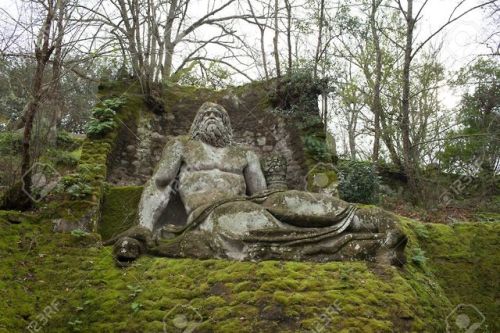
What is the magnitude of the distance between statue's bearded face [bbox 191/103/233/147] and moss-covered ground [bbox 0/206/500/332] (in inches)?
77.7

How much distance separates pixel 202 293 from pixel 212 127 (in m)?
2.77

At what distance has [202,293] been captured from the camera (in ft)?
14.6

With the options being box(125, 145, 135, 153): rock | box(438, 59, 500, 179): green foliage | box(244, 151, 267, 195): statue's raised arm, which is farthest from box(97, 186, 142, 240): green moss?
box(438, 59, 500, 179): green foliage

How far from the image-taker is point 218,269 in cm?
474

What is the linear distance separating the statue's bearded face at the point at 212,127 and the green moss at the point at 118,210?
1.17 m

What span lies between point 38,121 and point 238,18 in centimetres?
930

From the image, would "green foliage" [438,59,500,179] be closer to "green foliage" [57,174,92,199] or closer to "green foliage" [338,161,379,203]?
"green foliage" [338,161,379,203]

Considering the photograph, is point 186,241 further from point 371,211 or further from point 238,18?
point 238,18

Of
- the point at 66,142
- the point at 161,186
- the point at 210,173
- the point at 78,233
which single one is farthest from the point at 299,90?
the point at 66,142

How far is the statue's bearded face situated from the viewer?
660 centimetres

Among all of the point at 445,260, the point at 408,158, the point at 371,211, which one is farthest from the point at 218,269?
the point at 408,158

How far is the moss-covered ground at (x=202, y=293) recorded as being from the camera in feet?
13.5

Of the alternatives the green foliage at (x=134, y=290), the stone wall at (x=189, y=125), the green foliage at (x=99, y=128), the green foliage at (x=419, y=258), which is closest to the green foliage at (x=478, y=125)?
the stone wall at (x=189, y=125)

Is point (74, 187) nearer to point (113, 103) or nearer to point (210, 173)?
point (210, 173)
